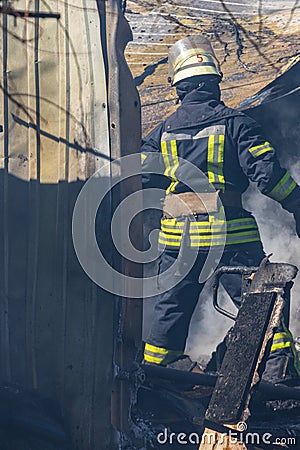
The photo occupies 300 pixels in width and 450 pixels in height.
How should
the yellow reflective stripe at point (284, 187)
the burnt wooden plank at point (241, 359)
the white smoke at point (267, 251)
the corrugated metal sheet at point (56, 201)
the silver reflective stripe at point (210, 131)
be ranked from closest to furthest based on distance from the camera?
the burnt wooden plank at point (241, 359), the corrugated metal sheet at point (56, 201), the yellow reflective stripe at point (284, 187), the silver reflective stripe at point (210, 131), the white smoke at point (267, 251)

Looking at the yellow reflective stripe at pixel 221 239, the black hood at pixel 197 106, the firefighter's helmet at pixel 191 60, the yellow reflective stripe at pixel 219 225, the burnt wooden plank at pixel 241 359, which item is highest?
the firefighter's helmet at pixel 191 60

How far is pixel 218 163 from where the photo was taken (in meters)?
4.47

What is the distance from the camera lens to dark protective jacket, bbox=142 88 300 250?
4.35 metres

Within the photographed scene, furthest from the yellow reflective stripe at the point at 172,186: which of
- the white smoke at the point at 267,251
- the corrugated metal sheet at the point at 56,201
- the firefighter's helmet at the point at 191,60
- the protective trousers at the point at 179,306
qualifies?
the white smoke at the point at 267,251

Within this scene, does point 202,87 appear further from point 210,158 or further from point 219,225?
point 219,225

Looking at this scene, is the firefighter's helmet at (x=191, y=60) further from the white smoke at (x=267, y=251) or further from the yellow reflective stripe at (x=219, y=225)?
the white smoke at (x=267, y=251)

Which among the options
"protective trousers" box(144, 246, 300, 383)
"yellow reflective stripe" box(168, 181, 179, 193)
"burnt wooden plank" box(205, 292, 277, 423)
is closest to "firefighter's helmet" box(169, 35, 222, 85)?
"yellow reflective stripe" box(168, 181, 179, 193)

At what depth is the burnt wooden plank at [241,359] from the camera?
2.93 meters

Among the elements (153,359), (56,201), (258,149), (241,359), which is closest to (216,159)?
(258,149)

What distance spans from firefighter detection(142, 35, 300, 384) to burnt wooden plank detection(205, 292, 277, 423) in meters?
1.00

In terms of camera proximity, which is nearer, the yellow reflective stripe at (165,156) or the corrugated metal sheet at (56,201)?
the corrugated metal sheet at (56,201)

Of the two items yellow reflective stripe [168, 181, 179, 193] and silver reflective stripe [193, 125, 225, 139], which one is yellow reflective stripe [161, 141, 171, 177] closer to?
yellow reflective stripe [168, 181, 179, 193]

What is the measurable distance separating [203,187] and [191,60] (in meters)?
0.97

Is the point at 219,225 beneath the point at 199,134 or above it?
beneath
